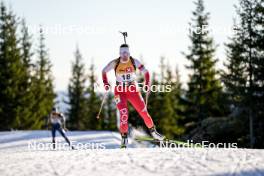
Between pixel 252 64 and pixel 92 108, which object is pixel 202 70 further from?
pixel 92 108

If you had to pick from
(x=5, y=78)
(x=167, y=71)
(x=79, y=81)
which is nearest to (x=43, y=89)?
(x=79, y=81)

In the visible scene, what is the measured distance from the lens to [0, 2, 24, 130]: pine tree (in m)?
37.0

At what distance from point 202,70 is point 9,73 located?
55.6 feet

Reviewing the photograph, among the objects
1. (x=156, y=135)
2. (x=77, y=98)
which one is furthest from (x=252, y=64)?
(x=77, y=98)

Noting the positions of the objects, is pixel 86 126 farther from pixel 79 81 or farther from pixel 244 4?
pixel 244 4

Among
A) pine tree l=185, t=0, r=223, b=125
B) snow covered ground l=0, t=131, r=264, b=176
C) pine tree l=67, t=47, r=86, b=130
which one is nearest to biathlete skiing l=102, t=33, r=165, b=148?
snow covered ground l=0, t=131, r=264, b=176

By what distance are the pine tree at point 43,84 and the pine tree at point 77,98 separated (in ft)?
7.96

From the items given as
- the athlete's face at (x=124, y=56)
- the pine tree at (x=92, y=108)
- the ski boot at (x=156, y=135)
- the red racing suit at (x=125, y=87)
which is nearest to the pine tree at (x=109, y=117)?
the pine tree at (x=92, y=108)

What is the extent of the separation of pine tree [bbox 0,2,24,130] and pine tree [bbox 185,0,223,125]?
49.5 feet

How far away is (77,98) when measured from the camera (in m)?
49.6

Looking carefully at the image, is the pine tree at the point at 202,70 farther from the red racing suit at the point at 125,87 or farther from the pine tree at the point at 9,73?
the red racing suit at the point at 125,87

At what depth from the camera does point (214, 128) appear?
30172 millimetres

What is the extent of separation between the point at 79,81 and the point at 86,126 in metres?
5.68

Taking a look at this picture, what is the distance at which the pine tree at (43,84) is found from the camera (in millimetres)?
44638
